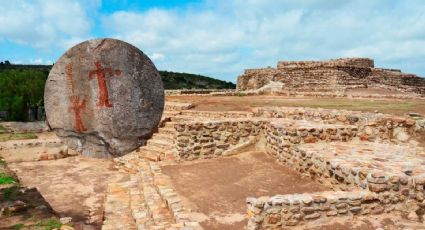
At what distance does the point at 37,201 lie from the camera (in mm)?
7297

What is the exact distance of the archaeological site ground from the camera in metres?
4.73

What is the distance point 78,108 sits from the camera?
35.5ft

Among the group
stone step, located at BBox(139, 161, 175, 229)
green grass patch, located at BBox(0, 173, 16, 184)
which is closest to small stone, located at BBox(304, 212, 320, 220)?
stone step, located at BBox(139, 161, 175, 229)

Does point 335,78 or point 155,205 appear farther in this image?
point 335,78

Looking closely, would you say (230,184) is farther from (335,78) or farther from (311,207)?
(335,78)

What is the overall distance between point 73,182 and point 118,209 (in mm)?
3071

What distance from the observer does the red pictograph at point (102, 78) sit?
10.5m

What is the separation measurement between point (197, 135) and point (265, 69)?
16.4m

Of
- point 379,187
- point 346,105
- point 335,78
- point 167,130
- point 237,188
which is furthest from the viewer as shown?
point 335,78

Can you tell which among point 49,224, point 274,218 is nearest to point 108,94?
point 49,224

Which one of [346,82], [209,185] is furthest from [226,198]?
[346,82]

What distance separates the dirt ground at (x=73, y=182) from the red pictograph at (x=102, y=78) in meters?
1.87

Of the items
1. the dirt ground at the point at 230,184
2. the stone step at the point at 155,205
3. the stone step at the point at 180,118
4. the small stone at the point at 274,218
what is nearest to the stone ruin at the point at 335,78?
the stone step at the point at 180,118

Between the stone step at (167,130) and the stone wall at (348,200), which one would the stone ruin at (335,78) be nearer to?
the stone step at (167,130)
